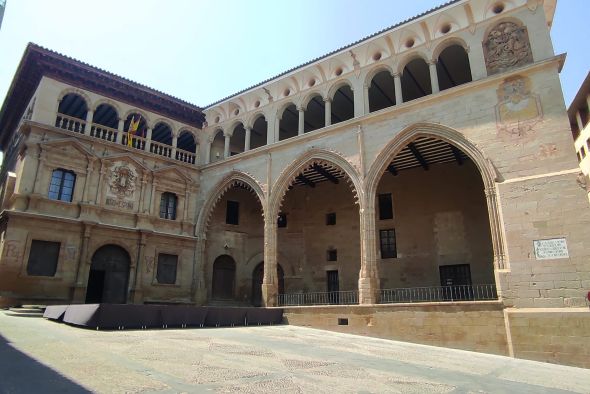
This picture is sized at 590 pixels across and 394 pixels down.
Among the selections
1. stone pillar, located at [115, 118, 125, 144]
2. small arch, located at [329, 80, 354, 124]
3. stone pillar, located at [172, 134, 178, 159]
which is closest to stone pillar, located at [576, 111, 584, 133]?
small arch, located at [329, 80, 354, 124]

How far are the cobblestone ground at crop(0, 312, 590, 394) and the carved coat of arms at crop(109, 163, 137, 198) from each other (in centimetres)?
924

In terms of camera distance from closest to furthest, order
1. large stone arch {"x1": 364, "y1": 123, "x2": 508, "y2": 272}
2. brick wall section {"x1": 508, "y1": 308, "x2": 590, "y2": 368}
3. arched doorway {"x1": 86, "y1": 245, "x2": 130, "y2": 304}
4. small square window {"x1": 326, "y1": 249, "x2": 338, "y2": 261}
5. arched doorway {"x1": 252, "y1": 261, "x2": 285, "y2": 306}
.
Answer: brick wall section {"x1": 508, "y1": 308, "x2": 590, "y2": 368}
large stone arch {"x1": 364, "y1": 123, "x2": 508, "y2": 272}
arched doorway {"x1": 86, "y1": 245, "x2": 130, "y2": 304}
small square window {"x1": 326, "y1": 249, "x2": 338, "y2": 261}
arched doorway {"x1": 252, "y1": 261, "x2": 285, "y2": 306}

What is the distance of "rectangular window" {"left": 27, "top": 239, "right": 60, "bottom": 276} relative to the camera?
1490 cm

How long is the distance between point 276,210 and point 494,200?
866cm

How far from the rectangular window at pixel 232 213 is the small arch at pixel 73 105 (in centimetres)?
831

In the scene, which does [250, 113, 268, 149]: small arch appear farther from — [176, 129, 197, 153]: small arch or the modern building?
[176, 129, 197, 153]: small arch

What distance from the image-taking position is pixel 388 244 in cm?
1875

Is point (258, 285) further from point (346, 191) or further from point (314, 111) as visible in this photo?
point (314, 111)

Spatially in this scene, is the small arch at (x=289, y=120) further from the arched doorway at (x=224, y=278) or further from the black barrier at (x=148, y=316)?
the black barrier at (x=148, y=316)

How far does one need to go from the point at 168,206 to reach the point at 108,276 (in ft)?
14.1

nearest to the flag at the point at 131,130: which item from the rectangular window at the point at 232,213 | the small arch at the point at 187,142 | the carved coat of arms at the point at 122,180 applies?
the carved coat of arms at the point at 122,180

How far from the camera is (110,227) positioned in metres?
17.0

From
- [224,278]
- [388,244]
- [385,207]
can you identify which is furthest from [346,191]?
[224,278]

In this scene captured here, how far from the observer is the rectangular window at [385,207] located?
19.1m
